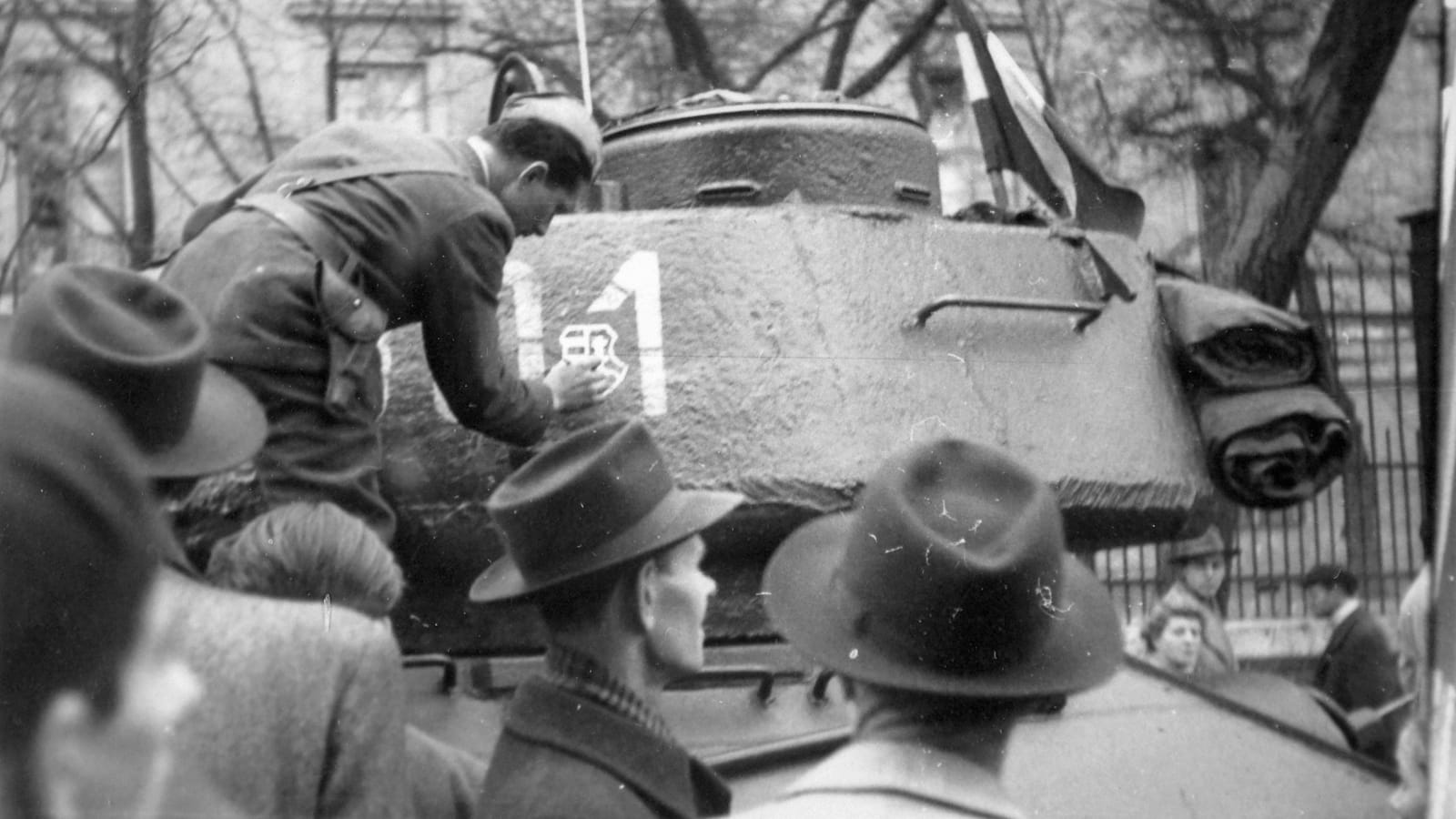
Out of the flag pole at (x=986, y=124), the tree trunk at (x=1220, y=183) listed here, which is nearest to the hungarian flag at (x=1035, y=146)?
the flag pole at (x=986, y=124)

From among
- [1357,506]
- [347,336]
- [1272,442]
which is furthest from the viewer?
[1357,506]

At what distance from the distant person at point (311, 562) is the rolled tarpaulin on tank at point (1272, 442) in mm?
1884

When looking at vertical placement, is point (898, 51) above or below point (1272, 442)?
above

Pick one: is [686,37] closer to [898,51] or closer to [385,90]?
[898,51]

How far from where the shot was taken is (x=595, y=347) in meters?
3.51

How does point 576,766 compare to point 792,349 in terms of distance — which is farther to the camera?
point 792,349

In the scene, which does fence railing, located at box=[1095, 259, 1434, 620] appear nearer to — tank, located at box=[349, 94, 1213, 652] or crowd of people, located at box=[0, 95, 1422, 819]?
tank, located at box=[349, 94, 1213, 652]

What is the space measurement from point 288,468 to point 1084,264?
166cm

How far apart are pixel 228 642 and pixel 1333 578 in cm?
558

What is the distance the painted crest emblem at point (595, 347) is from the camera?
11.4 feet

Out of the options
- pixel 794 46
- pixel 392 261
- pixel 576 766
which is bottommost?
pixel 794 46

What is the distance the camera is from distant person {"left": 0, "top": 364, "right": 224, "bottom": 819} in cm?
127

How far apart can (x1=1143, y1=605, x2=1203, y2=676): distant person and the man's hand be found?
191 centimetres

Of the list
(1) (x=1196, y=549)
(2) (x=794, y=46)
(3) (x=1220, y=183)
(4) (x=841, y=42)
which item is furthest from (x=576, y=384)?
(3) (x=1220, y=183)
